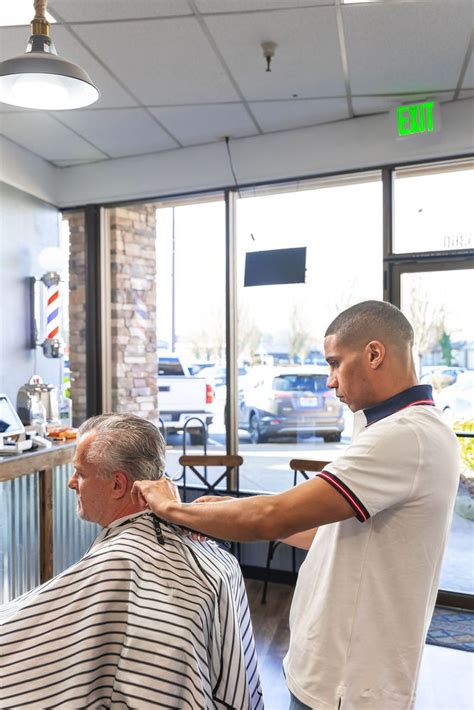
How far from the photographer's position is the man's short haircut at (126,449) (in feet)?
4.90

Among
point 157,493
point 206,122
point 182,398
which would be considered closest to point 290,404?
point 182,398

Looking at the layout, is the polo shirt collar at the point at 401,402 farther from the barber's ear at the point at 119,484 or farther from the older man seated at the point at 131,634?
the barber's ear at the point at 119,484

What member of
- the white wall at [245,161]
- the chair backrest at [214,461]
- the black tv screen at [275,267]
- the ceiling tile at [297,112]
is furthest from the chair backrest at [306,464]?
the ceiling tile at [297,112]

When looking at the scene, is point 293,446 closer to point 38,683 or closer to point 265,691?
point 265,691

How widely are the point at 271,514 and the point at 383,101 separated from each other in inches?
112

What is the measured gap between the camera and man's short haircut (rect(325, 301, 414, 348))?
1.19 meters

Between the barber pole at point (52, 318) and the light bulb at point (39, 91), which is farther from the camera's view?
the barber pole at point (52, 318)

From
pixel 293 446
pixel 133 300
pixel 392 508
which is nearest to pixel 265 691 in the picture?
pixel 293 446

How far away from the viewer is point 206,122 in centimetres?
355

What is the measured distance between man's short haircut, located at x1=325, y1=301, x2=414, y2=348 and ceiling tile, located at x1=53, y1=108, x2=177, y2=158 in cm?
264

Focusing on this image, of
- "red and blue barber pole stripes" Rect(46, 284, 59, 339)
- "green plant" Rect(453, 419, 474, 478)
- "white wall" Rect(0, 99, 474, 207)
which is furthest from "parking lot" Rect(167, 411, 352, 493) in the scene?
"white wall" Rect(0, 99, 474, 207)

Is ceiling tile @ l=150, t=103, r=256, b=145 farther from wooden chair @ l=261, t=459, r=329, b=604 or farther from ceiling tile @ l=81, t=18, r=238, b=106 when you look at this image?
wooden chair @ l=261, t=459, r=329, b=604

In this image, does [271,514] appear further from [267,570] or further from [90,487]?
[267,570]

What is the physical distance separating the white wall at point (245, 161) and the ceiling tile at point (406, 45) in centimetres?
31
